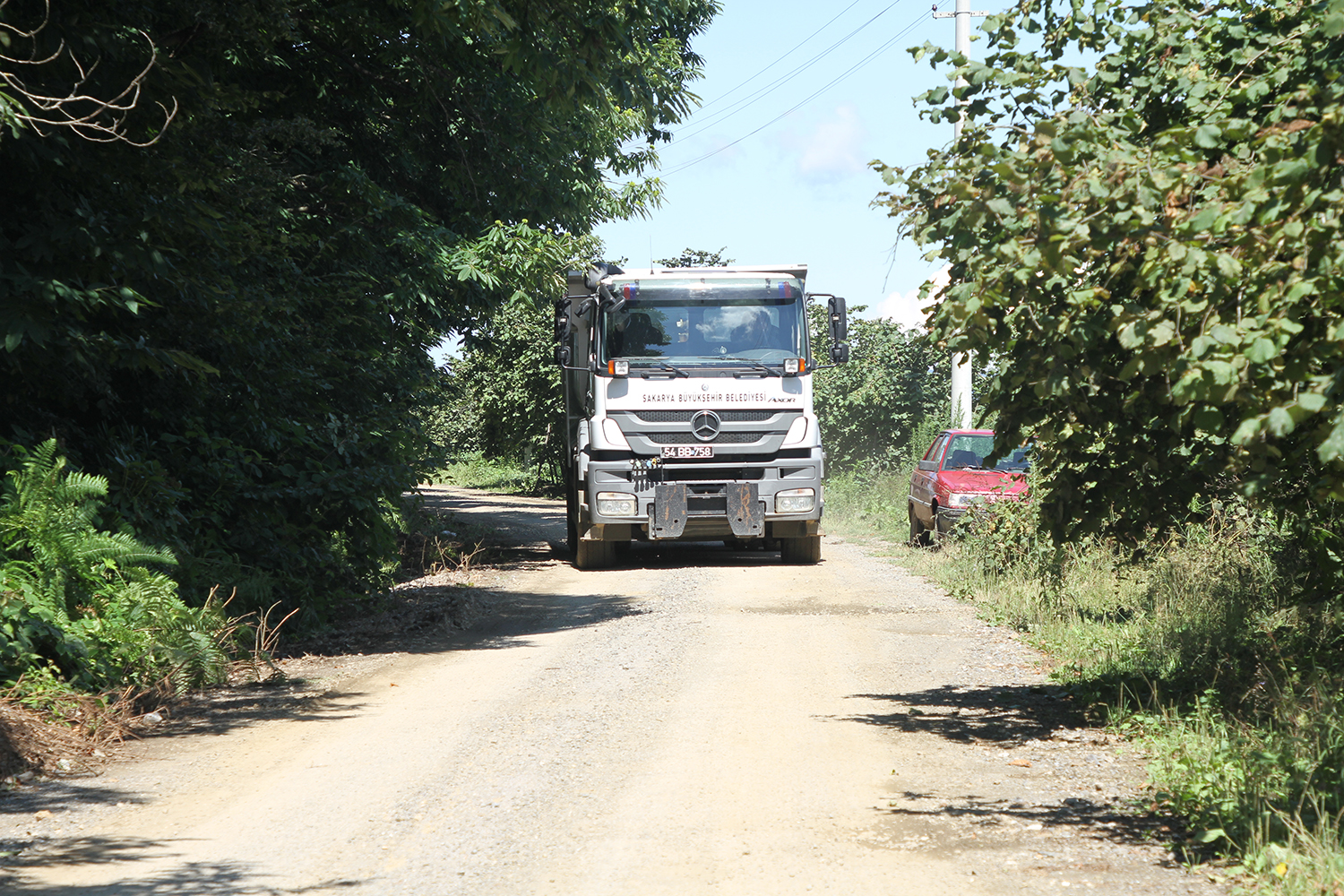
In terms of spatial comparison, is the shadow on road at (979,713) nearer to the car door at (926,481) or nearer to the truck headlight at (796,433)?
the truck headlight at (796,433)

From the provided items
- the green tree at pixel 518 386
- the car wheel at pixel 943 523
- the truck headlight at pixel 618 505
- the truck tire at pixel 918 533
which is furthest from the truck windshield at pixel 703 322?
the green tree at pixel 518 386

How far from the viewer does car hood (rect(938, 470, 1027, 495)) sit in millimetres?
13719

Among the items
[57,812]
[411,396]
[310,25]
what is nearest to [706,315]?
[411,396]

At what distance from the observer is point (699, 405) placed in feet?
47.7

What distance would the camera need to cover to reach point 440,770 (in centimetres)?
598

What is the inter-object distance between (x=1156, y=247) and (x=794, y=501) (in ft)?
33.9

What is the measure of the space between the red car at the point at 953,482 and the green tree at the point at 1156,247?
22.4 feet

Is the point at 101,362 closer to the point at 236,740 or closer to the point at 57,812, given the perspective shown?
the point at 236,740

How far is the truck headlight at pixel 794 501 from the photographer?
48.5 ft

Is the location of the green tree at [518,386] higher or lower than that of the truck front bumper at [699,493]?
higher

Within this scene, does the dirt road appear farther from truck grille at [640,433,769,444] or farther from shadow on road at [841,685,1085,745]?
truck grille at [640,433,769,444]

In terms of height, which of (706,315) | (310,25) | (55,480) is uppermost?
(310,25)

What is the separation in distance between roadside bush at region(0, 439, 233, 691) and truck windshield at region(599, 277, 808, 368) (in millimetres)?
7591

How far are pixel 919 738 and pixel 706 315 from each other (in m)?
8.86
